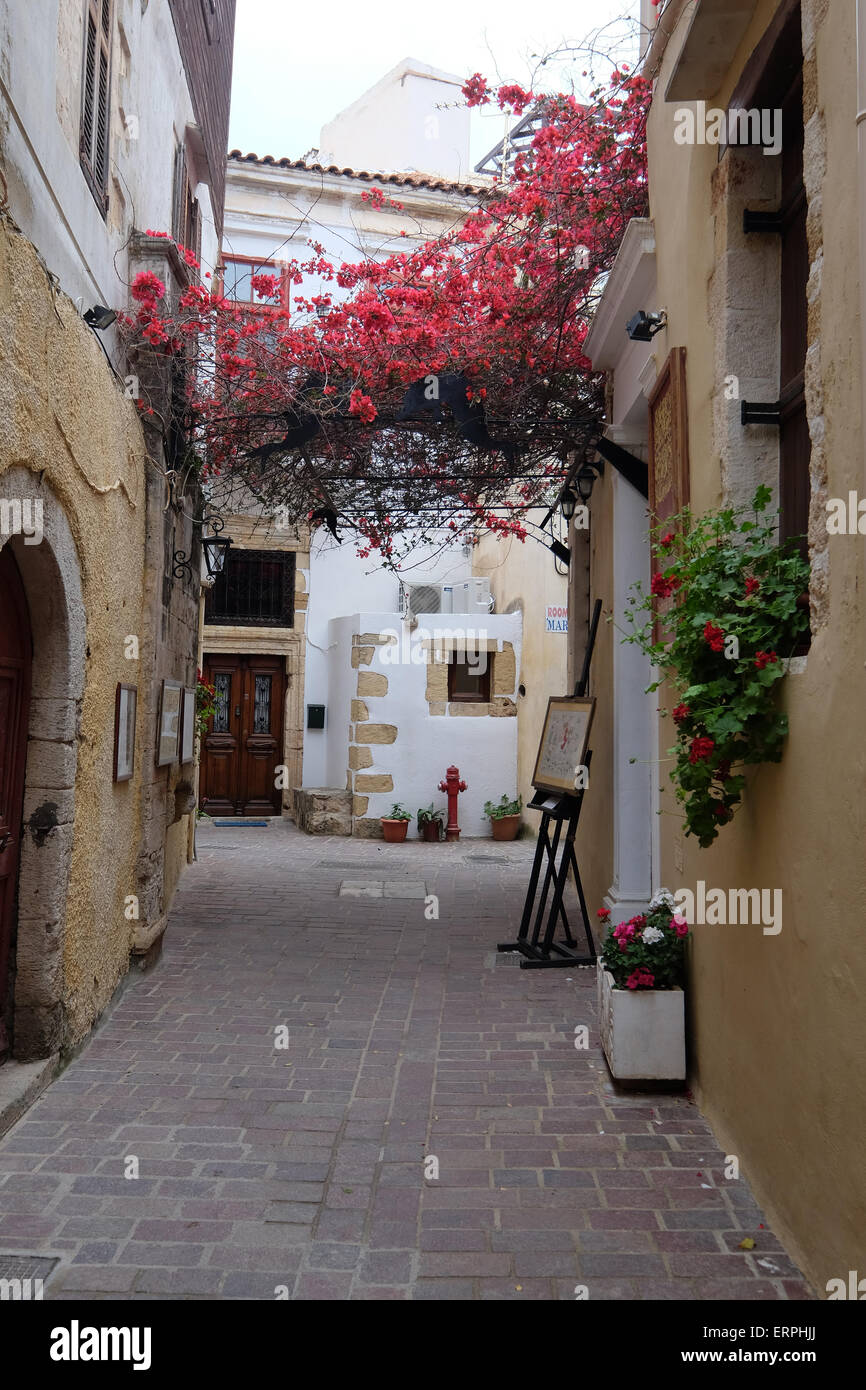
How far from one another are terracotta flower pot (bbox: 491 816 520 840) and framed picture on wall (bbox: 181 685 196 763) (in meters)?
4.98

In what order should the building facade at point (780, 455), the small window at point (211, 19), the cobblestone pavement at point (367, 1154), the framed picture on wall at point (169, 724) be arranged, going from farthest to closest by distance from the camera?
the small window at point (211, 19) → the framed picture on wall at point (169, 724) → the cobblestone pavement at point (367, 1154) → the building facade at point (780, 455)

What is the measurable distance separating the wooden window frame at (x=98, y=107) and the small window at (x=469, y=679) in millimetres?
8435

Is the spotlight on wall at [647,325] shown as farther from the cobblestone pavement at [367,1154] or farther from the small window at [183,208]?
the small window at [183,208]

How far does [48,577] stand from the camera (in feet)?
12.3

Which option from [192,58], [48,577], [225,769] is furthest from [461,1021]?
[225,769]

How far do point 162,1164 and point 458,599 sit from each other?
11.0 metres

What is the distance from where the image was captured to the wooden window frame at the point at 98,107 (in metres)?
4.12

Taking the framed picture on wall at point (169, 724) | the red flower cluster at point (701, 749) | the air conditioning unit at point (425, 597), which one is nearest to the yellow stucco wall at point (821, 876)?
the red flower cluster at point (701, 749)

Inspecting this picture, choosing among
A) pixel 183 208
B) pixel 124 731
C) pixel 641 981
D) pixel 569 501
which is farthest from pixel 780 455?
pixel 183 208

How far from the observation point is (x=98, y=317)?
4195 mm

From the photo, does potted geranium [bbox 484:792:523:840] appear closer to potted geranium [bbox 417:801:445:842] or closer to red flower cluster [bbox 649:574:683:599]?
potted geranium [bbox 417:801:445:842]

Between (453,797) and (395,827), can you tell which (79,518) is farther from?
(453,797)

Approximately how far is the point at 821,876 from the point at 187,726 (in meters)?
5.68

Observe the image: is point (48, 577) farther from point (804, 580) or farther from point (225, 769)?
point (225, 769)
